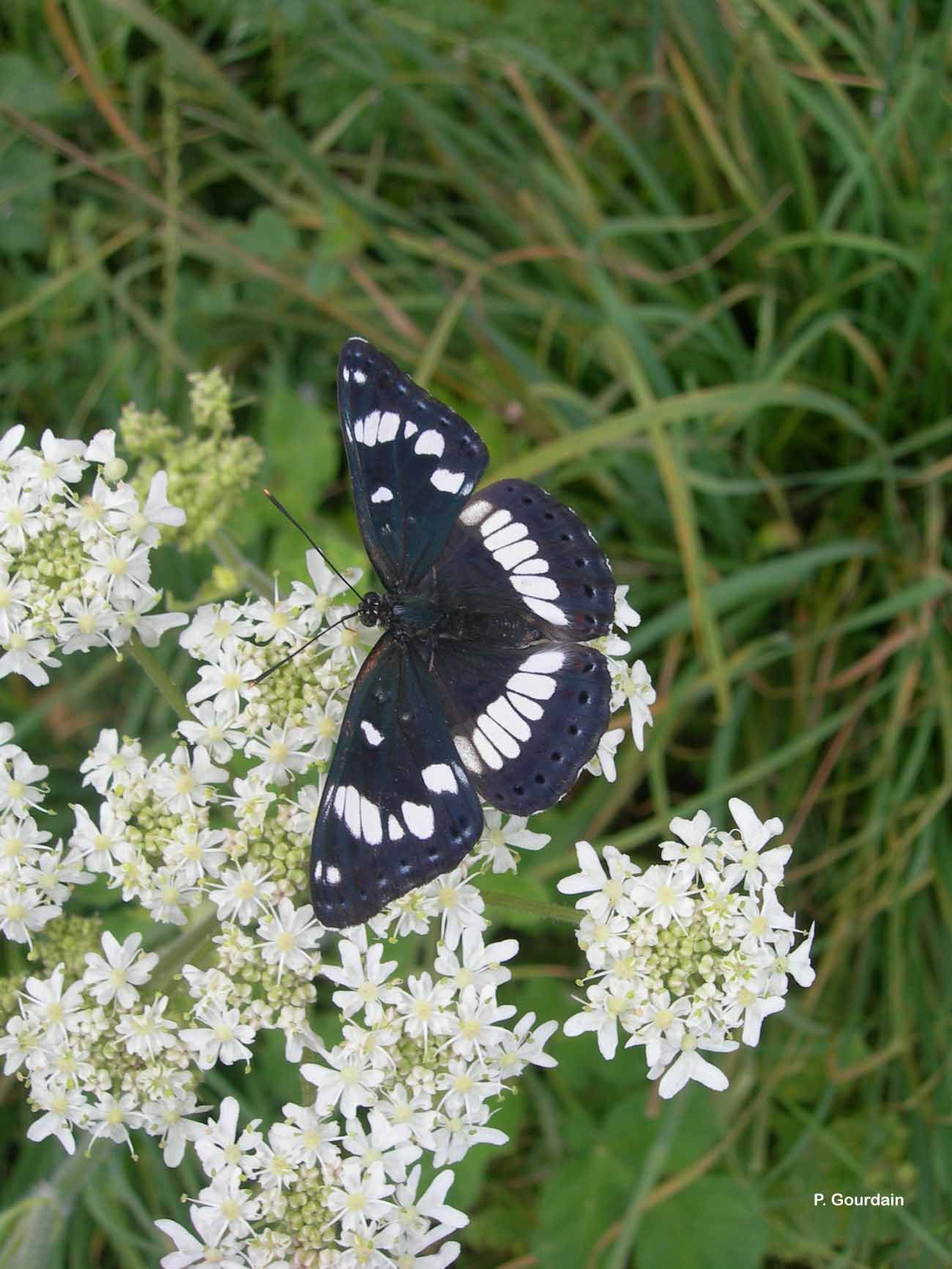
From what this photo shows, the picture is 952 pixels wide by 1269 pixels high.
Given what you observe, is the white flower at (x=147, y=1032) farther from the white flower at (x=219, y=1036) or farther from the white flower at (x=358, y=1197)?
the white flower at (x=358, y=1197)

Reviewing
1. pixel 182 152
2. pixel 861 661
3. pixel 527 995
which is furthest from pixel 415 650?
pixel 182 152

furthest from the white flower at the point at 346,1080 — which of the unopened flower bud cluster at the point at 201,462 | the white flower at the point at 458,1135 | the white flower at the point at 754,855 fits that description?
the unopened flower bud cluster at the point at 201,462

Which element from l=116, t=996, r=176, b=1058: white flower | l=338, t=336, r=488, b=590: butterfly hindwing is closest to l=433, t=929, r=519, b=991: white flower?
l=116, t=996, r=176, b=1058: white flower

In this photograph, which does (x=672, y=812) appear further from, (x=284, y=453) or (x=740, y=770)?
(x=284, y=453)

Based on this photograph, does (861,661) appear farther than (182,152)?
No

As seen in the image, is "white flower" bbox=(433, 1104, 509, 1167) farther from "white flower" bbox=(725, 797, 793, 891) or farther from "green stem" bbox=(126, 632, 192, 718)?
"green stem" bbox=(126, 632, 192, 718)

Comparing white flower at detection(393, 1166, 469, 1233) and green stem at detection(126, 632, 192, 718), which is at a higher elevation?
green stem at detection(126, 632, 192, 718)
